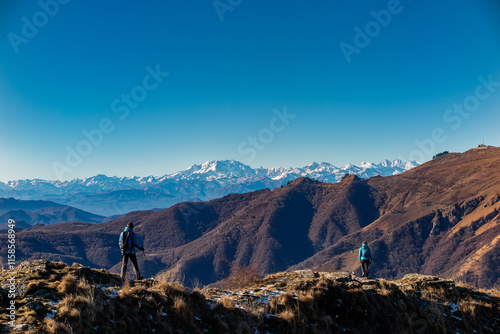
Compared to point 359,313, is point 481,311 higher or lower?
lower

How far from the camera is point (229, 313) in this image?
32.3ft

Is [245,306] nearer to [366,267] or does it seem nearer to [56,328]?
[56,328]

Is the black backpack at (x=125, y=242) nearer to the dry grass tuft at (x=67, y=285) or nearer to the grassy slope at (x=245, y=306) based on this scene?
the grassy slope at (x=245, y=306)

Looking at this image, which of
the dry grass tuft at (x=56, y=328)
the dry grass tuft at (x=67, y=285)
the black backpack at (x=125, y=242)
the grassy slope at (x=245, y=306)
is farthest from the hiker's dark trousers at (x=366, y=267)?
the dry grass tuft at (x=56, y=328)

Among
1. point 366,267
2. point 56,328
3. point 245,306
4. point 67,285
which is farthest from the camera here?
point 366,267

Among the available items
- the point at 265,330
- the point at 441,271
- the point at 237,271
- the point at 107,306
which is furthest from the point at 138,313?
the point at 441,271

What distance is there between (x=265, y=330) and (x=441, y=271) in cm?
21291

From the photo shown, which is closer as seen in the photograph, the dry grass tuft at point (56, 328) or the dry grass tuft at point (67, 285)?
the dry grass tuft at point (56, 328)

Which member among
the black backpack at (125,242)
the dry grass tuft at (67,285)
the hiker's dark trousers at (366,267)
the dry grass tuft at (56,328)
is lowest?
the hiker's dark trousers at (366,267)

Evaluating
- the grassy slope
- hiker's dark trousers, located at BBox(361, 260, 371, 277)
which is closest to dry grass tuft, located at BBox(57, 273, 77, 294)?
the grassy slope

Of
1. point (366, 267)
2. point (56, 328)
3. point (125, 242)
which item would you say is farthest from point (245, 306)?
point (366, 267)

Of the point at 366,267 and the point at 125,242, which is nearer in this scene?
the point at 125,242

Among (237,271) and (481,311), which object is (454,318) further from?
(237,271)

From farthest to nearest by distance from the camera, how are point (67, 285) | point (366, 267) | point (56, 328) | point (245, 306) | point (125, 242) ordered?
point (366, 267)
point (125, 242)
point (245, 306)
point (67, 285)
point (56, 328)
